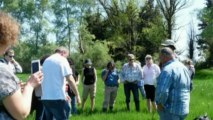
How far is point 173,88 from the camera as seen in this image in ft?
26.9

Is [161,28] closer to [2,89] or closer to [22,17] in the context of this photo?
[22,17]

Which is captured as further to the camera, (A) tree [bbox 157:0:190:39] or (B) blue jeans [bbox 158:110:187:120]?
(A) tree [bbox 157:0:190:39]

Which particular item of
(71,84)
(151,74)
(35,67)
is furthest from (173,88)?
(151,74)

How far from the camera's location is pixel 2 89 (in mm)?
4137

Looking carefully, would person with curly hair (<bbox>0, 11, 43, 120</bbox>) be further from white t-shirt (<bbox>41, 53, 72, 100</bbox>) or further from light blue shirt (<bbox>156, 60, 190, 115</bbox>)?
white t-shirt (<bbox>41, 53, 72, 100</bbox>)

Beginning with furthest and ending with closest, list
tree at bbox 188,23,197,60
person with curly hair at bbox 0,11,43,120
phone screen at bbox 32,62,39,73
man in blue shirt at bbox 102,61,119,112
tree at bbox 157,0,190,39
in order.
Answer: tree at bbox 188,23,197,60, tree at bbox 157,0,190,39, man in blue shirt at bbox 102,61,119,112, phone screen at bbox 32,62,39,73, person with curly hair at bbox 0,11,43,120

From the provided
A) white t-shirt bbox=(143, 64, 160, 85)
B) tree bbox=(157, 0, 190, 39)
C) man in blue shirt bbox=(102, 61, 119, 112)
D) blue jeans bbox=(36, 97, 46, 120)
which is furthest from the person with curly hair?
tree bbox=(157, 0, 190, 39)

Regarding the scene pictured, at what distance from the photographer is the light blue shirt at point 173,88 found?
8102 millimetres

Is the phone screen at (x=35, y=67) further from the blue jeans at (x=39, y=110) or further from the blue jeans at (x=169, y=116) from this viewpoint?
the blue jeans at (x=39, y=110)

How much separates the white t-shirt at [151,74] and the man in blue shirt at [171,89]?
7588 millimetres

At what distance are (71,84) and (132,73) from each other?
6.26 m

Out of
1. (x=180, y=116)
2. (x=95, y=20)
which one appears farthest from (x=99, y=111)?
(x=95, y=20)

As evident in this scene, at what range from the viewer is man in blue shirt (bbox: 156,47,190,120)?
26.6 feet

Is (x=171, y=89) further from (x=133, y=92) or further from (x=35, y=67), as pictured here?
(x=133, y=92)
